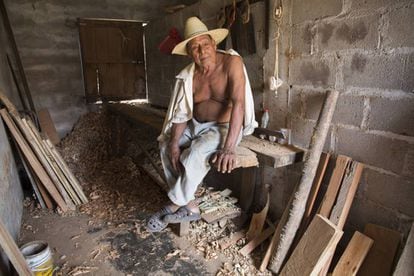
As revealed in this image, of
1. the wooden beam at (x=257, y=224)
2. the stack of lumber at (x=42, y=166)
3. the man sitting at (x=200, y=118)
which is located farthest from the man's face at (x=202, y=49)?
the stack of lumber at (x=42, y=166)

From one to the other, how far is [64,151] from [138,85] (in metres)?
1.72

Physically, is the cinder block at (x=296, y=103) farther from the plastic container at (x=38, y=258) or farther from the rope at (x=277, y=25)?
the plastic container at (x=38, y=258)

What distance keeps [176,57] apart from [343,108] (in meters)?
2.64

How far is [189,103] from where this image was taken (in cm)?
240

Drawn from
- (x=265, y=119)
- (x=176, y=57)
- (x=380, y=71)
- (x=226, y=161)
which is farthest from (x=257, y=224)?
(x=176, y=57)

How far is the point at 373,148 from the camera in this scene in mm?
1798

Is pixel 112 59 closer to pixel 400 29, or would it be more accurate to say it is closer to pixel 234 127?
pixel 234 127

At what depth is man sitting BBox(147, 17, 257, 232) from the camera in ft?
7.12

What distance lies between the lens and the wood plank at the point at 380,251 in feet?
5.46

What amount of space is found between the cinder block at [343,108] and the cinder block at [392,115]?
0.26 ft

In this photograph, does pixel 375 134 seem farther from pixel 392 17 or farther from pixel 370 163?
pixel 392 17

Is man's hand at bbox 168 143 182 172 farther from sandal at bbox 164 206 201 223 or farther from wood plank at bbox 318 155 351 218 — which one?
wood plank at bbox 318 155 351 218

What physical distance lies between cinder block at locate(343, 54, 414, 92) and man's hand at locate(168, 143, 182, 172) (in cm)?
134

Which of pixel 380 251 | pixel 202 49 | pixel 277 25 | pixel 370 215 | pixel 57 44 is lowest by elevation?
pixel 380 251
